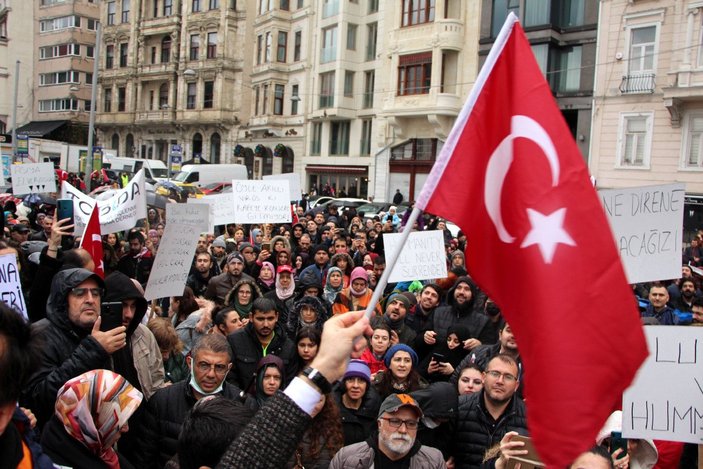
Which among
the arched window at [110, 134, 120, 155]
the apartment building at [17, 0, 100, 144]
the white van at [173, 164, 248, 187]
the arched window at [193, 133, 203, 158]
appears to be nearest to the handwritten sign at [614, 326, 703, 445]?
the white van at [173, 164, 248, 187]

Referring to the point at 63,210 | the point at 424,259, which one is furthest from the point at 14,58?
the point at 424,259

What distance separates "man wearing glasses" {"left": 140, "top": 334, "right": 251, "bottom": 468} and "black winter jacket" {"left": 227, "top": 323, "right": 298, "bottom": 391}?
3.87 feet

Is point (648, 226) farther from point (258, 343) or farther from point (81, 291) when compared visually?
point (81, 291)

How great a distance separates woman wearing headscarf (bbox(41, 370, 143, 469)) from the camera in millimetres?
2516

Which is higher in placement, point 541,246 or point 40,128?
point 40,128

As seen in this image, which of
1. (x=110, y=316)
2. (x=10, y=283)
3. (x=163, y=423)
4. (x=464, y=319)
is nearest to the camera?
(x=110, y=316)

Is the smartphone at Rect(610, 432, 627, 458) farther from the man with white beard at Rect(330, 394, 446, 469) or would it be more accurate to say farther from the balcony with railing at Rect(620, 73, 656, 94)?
the balcony with railing at Rect(620, 73, 656, 94)

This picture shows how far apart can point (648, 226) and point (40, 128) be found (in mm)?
61000

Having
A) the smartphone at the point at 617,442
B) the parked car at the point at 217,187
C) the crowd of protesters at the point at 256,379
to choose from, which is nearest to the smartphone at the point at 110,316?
the crowd of protesters at the point at 256,379

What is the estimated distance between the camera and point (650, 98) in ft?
80.2

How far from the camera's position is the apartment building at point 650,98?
2298 centimetres

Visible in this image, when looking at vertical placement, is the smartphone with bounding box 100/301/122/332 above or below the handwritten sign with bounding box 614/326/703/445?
above

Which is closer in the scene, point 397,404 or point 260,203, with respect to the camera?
point 397,404

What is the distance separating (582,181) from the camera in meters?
2.42
